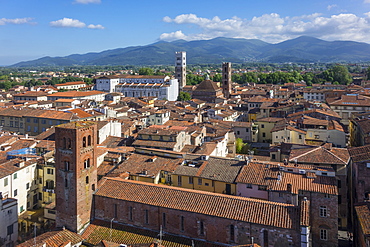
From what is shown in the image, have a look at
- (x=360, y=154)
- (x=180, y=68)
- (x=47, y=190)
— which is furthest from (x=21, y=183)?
(x=180, y=68)

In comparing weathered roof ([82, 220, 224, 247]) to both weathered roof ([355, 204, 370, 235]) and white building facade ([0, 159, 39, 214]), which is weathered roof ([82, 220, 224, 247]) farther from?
white building facade ([0, 159, 39, 214])

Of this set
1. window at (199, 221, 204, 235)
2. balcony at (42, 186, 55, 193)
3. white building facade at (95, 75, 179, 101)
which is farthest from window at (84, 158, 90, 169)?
white building facade at (95, 75, 179, 101)

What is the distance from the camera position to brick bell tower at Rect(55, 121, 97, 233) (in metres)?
23.7

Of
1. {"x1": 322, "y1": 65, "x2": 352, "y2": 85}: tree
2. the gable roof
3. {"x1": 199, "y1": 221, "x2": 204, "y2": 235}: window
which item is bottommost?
{"x1": 199, "y1": 221, "x2": 204, "y2": 235}: window

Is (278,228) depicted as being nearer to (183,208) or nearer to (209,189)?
(183,208)

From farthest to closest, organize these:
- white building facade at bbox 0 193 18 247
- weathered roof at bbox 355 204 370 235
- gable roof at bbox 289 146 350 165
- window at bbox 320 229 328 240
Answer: gable roof at bbox 289 146 350 165 → white building facade at bbox 0 193 18 247 → window at bbox 320 229 328 240 → weathered roof at bbox 355 204 370 235

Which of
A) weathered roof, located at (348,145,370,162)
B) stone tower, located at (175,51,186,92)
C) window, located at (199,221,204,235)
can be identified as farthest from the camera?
stone tower, located at (175,51,186,92)

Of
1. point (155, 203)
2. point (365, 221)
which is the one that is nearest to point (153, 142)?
point (155, 203)

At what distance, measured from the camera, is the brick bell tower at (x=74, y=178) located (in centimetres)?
2370

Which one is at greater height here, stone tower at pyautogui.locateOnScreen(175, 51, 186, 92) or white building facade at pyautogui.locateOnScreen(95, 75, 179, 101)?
stone tower at pyautogui.locateOnScreen(175, 51, 186, 92)

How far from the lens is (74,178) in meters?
23.8

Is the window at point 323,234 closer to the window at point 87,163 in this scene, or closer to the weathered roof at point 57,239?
the weathered roof at point 57,239

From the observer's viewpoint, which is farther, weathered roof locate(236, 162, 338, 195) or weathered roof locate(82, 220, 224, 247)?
weathered roof locate(236, 162, 338, 195)

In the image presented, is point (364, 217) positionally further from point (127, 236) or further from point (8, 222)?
point (8, 222)
